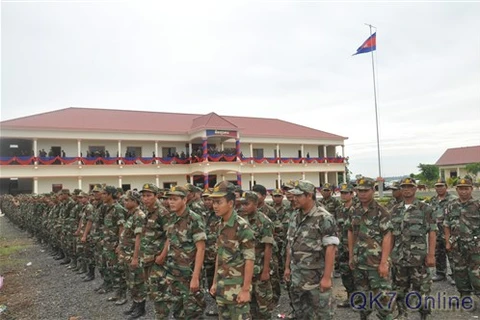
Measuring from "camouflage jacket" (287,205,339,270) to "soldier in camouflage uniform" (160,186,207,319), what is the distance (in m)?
1.05

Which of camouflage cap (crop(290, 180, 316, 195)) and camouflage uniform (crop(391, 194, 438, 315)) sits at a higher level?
camouflage cap (crop(290, 180, 316, 195))

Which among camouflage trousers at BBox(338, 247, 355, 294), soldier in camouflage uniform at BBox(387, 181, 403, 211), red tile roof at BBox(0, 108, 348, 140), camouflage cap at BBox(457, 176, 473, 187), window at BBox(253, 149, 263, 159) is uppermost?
red tile roof at BBox(0, 108, 348, 140)

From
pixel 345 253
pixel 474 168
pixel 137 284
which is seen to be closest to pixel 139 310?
pixel 137 284

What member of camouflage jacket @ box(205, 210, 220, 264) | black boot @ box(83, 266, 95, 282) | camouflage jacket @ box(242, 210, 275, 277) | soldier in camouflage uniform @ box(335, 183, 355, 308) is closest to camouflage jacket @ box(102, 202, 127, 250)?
camouflage jacket @ box(205, 210, 220, 264)

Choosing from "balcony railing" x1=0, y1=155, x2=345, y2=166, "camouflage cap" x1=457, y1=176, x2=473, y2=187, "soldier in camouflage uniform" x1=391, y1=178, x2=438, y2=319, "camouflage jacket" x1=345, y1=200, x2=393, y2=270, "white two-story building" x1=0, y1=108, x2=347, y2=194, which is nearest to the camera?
"camouflage jacket" x1=345, y1=200, x2=393, y2=270

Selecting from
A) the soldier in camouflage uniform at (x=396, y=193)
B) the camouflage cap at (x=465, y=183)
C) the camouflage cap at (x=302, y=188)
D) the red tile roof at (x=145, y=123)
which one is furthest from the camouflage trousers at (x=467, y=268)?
the red tile roof at (x=145, y=123)

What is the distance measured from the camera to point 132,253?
17.3 ft

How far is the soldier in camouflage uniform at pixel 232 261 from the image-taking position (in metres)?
3.24

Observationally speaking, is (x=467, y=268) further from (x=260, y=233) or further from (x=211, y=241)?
(x=211, y=241)

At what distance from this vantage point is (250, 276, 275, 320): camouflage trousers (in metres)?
4.18

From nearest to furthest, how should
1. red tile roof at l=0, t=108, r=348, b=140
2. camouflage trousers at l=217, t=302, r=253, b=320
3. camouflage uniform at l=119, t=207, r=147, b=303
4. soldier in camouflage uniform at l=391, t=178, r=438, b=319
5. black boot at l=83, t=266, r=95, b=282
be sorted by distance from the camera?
camouflage trousers at l=217, t=302, r=253, b=320 < soldier in camouflage uniform at l=391, t=178, r=438, b=319 < camouflage uniform at l=119, t=207, r=147, b=303 < black boot at l=83, t=266, r=95, b=282 < red tile roof at l=0, t=108, r=348, b=140

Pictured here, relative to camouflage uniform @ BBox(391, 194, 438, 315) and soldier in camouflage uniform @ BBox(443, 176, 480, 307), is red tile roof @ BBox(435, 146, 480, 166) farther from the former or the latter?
camouflage uniform @ BBox(391, 194, 438, 315)

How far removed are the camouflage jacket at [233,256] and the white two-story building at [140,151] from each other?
857 inches

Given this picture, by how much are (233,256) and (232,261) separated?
0.05 metres
